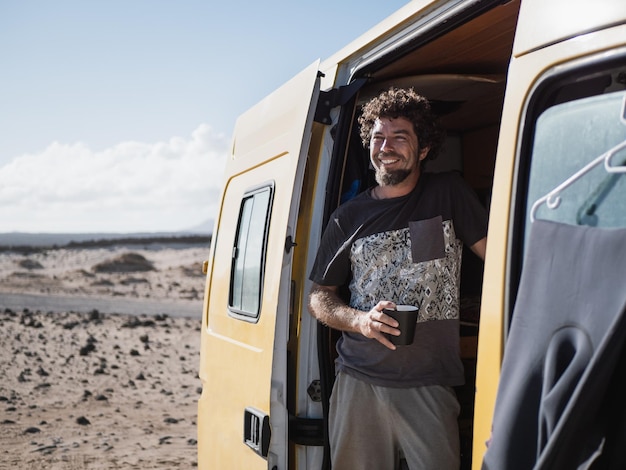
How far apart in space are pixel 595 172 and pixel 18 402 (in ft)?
26.6

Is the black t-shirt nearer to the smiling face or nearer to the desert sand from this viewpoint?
the smiling face

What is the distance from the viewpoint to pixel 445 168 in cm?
475

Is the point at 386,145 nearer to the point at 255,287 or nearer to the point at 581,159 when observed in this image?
the point at 255,287

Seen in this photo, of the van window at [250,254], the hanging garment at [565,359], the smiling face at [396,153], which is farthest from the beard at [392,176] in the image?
the hanging garment at [565,359]

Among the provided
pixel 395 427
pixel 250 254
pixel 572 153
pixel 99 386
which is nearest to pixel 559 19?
pixel 572 153

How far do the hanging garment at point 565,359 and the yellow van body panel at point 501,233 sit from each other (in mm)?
138

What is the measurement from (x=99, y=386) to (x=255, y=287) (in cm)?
644

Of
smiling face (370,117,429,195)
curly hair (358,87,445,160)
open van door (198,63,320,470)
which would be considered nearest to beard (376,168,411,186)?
smiling face (370,117,429,195)

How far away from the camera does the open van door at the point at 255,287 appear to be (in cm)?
316

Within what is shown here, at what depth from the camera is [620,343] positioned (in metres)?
1.51

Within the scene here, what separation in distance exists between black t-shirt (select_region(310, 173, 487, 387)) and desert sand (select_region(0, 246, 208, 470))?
3995mm

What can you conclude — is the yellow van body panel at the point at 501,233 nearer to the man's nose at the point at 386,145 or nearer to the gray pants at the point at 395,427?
the gray pants at the point at 395,427

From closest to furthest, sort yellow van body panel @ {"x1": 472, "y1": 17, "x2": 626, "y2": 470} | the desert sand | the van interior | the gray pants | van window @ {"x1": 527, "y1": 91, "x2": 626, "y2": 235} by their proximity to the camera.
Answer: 1. van window @ {"x1": 527, "y1": 91, "x2": 626, "y2": 235}
2. yellow van body panel @ {"x1": 472, "y1": 17, "x2": 626, "y2": 470}
3. the gray pants
4. the van interior
5. the desert sand

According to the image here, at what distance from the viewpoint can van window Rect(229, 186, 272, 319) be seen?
364 centimetres
